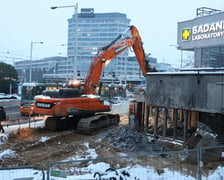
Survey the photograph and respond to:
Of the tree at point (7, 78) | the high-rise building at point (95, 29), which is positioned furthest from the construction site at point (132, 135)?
the high-rise building at point (95, 29)

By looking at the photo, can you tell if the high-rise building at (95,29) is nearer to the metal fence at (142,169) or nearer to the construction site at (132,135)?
the construction site at (132,135)

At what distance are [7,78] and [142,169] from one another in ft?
182

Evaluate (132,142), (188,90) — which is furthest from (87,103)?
(188,90)

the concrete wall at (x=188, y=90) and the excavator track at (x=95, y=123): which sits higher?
the concrete wall at (x=188, y=90)

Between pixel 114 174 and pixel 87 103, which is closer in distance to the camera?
pixel 114 174

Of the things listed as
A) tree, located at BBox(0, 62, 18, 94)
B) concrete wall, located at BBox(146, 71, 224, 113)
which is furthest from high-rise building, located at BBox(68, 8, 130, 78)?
concrete wall, located at BBox(146, 71, 224, 113)

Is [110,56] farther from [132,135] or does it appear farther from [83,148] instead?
[83,148]

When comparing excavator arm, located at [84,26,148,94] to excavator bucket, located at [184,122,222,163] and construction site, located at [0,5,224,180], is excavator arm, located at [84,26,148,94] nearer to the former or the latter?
construction site, located at [0,5,224,180]

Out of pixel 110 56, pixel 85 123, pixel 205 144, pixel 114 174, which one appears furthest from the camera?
pixel 110 56

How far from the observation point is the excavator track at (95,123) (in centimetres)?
1588

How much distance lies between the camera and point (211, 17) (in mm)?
25969

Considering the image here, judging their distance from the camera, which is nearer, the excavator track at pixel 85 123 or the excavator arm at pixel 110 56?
the excavator track at pixel 85 123

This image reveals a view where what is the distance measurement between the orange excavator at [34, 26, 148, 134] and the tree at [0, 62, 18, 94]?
42.9 metres

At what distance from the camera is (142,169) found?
922 cm
